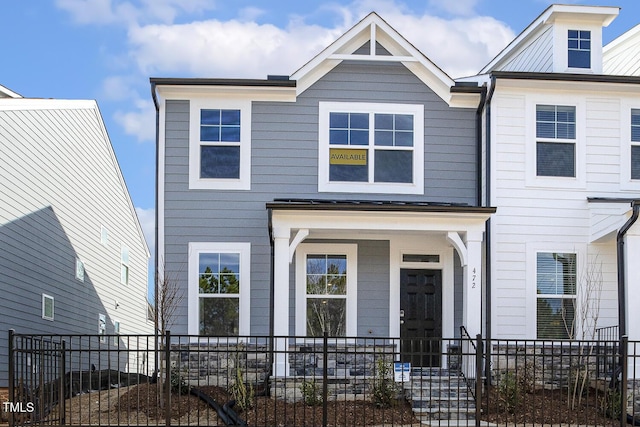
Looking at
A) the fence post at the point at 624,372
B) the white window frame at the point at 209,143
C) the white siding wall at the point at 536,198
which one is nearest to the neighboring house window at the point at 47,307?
the white window frame at the point at 209,143

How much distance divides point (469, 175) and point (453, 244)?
73.1 inches

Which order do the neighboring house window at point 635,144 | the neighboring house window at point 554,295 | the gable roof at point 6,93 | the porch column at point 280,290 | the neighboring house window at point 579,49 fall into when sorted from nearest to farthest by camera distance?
the porch column at point 280,290
the neighboring house window at point 554,295
the neighboring house window at point 635,144
the gable roof at point 6,93
the neighboring house window at point 579,49

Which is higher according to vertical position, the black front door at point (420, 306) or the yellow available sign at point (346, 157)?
the yellow available sign at point (346, 157)

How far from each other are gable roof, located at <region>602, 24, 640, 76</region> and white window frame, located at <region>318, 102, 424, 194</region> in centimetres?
758

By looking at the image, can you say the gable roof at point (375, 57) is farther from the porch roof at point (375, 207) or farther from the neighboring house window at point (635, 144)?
the neighboring house window at point (635, 144)

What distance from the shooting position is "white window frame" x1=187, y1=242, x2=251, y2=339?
1590 centimetres

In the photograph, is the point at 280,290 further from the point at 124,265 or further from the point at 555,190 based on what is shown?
the point at 124,265

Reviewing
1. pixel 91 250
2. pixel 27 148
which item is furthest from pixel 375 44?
pixel 91 250

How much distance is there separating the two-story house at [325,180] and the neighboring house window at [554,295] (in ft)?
4.94

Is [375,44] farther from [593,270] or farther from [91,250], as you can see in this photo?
[91,250]

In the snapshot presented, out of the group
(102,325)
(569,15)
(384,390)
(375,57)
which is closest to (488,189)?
(375,57)

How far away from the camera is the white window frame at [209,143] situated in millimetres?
16266

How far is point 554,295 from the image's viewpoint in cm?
1625

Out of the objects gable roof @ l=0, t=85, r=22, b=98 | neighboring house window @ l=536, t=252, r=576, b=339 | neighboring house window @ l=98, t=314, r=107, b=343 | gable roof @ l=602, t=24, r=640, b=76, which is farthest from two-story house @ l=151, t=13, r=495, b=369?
neighboring house window @ l=98, t=314, r=107, b=343
